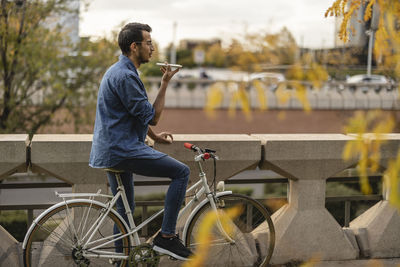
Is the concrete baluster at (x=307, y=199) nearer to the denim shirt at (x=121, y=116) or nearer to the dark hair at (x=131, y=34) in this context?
the denim shirt at (x=121, y=116)

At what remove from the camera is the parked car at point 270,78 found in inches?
71.4

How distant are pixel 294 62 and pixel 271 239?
263 centimetres

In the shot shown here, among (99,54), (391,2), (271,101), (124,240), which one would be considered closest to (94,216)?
(124,240)

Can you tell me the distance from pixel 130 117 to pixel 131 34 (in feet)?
1.75

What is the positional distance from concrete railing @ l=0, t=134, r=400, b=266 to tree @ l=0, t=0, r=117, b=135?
6.56 meters

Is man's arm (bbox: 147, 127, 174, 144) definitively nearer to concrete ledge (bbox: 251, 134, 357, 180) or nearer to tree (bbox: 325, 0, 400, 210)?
concrete ledge (bbox: 251, 134, 357, 180)

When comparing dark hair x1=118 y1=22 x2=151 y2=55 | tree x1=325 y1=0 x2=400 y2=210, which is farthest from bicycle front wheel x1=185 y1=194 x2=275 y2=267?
tree x1=325 y1=0 x2=400 y2=210

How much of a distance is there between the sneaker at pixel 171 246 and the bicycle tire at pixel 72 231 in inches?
8.3

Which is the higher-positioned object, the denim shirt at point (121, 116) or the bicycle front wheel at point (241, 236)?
the denim shirt at point (121, 116)

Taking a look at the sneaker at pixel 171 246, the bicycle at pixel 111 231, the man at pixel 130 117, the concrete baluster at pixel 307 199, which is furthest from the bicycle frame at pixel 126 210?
the concrete baluster at pixel 307 199

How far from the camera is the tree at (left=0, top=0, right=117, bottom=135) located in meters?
10.3

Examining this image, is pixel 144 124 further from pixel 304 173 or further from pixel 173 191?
pixel 304 173

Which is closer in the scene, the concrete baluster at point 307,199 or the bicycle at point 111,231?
the bicycle at point 111,231

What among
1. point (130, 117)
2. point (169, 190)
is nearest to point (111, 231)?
point (169, 190)
